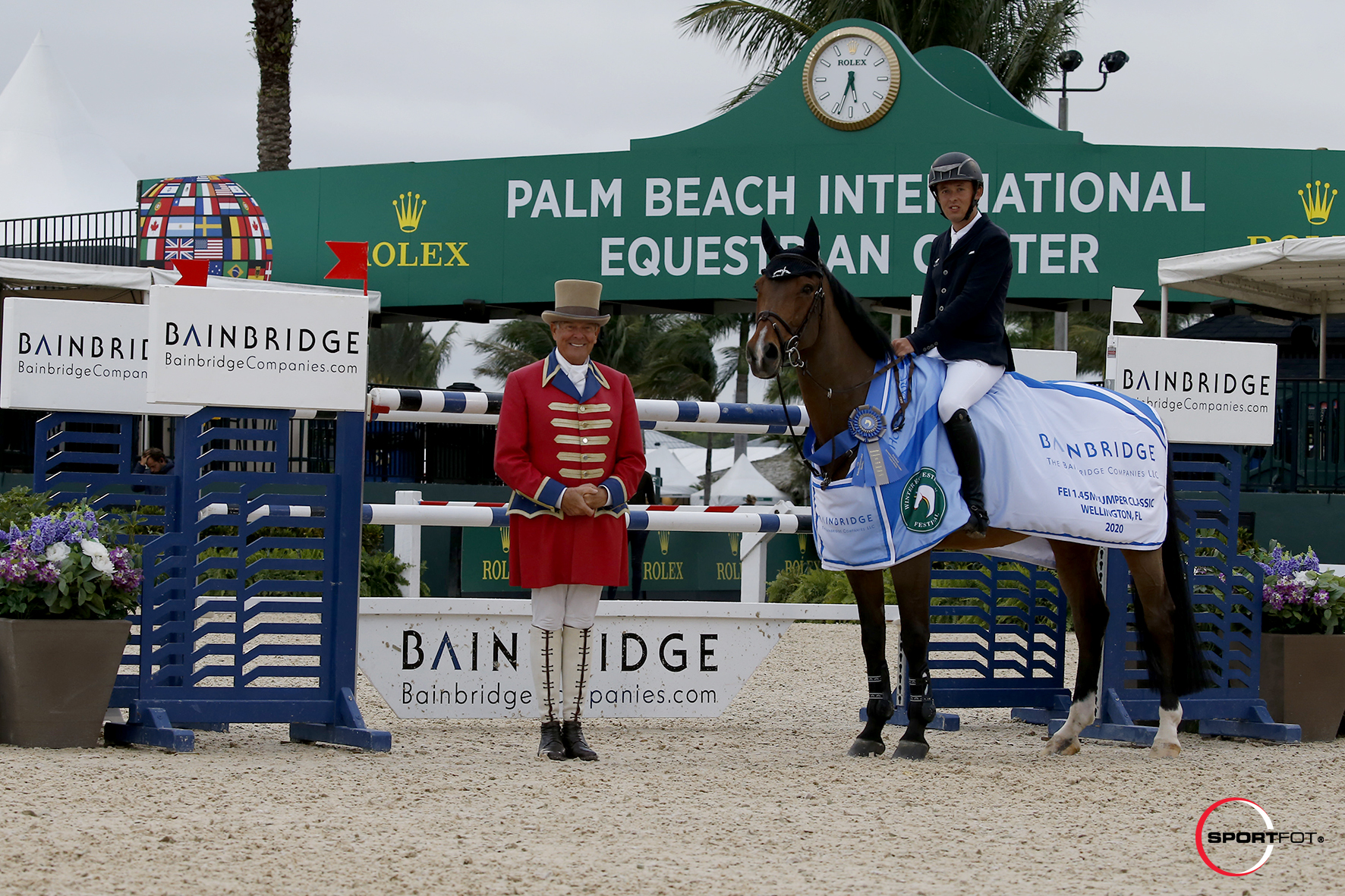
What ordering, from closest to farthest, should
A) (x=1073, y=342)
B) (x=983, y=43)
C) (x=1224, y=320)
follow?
(x=1224, y=320) < (x=983, y=43) < (x=1073, y=342)

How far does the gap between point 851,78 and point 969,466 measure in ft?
41.1

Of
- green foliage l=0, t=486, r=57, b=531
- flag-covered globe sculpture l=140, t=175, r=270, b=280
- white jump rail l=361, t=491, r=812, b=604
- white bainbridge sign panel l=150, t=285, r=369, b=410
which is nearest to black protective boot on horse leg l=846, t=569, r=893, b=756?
white jump rail l=361, t=491, r=812, b=604

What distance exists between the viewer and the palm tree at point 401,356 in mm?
43719

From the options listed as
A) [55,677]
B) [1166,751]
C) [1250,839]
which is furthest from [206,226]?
[1250,839]

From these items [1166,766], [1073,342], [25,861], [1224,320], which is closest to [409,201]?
[1224,320]

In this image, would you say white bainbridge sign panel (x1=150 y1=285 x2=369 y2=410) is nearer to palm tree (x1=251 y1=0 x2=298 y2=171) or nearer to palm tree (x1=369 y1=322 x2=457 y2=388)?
palm tree (x1=251 y1=0 x2=298 y2=171)

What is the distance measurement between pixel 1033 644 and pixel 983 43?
19.5m

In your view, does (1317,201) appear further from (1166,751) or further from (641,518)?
(641,518)

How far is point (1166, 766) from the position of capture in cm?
587

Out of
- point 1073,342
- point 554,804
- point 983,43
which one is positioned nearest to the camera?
point 554,804

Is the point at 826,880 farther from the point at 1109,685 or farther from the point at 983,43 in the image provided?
the point at 983,43

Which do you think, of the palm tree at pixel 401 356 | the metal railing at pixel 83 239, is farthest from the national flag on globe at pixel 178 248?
the palm tree at pixel 401 356

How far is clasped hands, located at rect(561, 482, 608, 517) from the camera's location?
5.49 meters

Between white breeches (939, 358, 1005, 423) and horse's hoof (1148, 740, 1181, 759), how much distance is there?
5.63 ft
